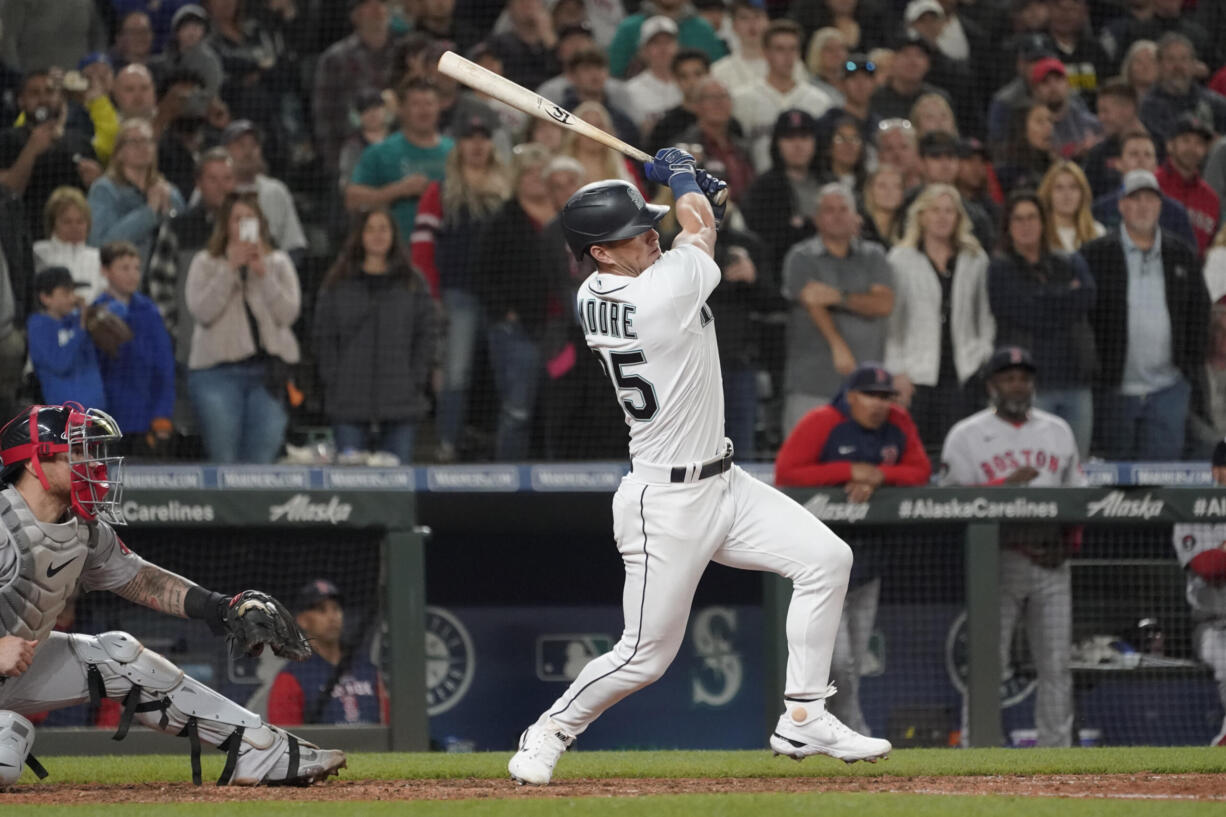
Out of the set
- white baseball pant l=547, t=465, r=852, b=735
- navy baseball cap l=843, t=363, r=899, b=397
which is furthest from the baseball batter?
navy baseball cap l=843, t=363, r=899, b=397

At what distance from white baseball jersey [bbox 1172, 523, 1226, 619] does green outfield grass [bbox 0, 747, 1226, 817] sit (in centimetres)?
147

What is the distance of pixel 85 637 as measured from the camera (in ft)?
18.1

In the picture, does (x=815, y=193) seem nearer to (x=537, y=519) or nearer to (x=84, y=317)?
(x=537, y=519)

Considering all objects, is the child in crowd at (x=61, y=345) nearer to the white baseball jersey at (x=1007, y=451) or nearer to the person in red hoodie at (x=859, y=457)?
the person in red hoodie at (x=859, y=457)

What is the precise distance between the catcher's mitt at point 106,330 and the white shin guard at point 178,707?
3.55 meters

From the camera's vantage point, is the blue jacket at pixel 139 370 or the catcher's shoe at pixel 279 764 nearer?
the catcher's shoe at pixel 279 764

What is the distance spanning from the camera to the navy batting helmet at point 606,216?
5363mm

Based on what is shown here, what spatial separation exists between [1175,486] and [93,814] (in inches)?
205

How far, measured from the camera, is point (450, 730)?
902 cm

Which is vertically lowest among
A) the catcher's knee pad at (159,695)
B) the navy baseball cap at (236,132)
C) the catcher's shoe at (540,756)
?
the catcher's shoe at (540,756)

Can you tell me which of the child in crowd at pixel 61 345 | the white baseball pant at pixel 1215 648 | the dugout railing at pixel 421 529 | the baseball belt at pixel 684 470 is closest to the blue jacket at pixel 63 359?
the child in crowd at pixel 61 345

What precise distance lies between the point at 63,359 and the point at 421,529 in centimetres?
210

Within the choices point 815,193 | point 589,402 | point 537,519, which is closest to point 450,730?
point 537,519

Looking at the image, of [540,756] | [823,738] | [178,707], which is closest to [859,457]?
[823,738]
